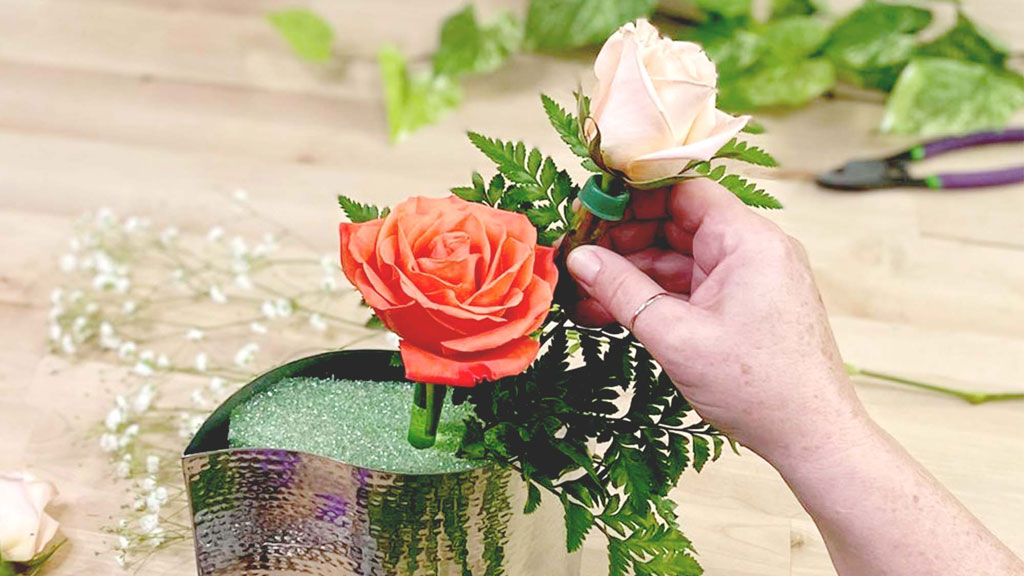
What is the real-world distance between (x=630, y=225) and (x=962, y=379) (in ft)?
A: 1.60

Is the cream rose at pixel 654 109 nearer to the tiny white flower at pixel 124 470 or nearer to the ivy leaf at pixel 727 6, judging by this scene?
the tiny white flower at pixel 124 470

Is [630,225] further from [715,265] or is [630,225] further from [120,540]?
[120,540]

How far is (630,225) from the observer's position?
80cm

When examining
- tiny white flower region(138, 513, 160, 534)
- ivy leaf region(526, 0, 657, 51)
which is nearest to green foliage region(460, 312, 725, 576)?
tiny white flower region(138, 513, 160, 534)

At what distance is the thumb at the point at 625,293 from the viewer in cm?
68

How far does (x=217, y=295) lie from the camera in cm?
111

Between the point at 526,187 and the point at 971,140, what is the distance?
2.68ft

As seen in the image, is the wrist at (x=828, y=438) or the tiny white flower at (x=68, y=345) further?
the tiny white flower at (x=68, y=345)

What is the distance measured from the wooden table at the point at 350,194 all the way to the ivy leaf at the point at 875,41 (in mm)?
39

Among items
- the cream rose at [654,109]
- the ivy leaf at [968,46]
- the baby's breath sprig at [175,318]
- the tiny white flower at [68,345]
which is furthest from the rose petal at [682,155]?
the ivy leaf at [968,46]

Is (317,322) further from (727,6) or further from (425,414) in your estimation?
(727,6)

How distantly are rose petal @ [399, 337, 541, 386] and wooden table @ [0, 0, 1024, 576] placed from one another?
394 mm

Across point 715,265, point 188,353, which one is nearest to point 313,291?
point 188,353

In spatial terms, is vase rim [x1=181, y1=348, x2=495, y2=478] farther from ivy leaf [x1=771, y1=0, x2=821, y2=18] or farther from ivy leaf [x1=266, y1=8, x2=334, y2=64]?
ivy leaf [x1=771, y1=0, x2=821, y2=18]
